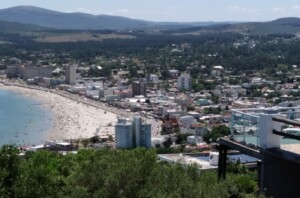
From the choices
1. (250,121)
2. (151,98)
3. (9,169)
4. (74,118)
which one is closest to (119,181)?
(9,169)

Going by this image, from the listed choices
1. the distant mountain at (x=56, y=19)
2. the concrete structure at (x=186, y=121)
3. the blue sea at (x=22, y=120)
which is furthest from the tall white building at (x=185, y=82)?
the distant mountain at (x=56, y=19)

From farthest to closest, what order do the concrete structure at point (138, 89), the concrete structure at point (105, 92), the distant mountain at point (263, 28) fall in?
the distant mountain at point (263, 28)
the concrete structure at point (105, 92)
the concrete structure at point (138, 89)

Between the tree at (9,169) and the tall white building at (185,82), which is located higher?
the tree at (9,169)

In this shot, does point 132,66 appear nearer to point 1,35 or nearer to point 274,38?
point 274,38

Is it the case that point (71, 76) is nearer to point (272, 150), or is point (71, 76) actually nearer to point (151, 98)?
point (151, 98)

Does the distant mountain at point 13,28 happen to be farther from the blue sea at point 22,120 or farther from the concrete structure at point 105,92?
the concrete structure at point 105,92

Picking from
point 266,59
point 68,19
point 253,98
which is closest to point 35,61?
point 266,59
